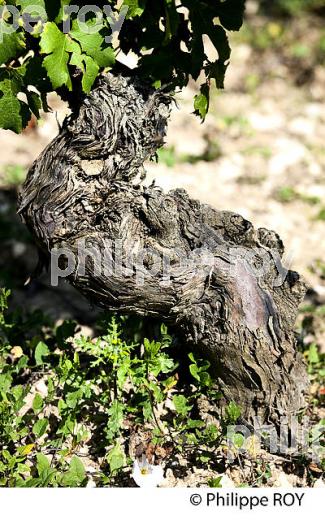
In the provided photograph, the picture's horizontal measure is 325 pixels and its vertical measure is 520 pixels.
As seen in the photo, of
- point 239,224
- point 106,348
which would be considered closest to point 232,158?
point 239,224

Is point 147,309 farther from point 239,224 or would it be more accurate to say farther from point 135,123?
point 135,123

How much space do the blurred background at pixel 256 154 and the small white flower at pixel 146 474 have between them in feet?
4.01

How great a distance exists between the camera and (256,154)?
541cm

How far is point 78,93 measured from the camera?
260 cm

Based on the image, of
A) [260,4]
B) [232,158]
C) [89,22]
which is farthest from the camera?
[260,4]

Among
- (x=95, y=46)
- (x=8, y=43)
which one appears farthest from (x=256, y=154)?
(x=8, y=43)

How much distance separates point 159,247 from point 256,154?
2977mm

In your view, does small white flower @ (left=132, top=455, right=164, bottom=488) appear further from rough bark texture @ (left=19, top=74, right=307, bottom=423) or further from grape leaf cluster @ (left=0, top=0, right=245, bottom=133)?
grape leaf cluster @ (left=0, top=0, right=245, bottom=133)

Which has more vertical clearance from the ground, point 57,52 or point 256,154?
point 256,154

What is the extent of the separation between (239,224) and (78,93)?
0.82m

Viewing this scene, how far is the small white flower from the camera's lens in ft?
8.30

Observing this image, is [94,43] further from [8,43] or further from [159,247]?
[159,247]

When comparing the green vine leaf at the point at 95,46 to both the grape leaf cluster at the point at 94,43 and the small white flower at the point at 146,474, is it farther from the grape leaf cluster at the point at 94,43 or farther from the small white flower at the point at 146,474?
the small white flower at the point at 146,474

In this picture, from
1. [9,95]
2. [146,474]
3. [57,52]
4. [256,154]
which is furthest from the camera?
[256,154]
